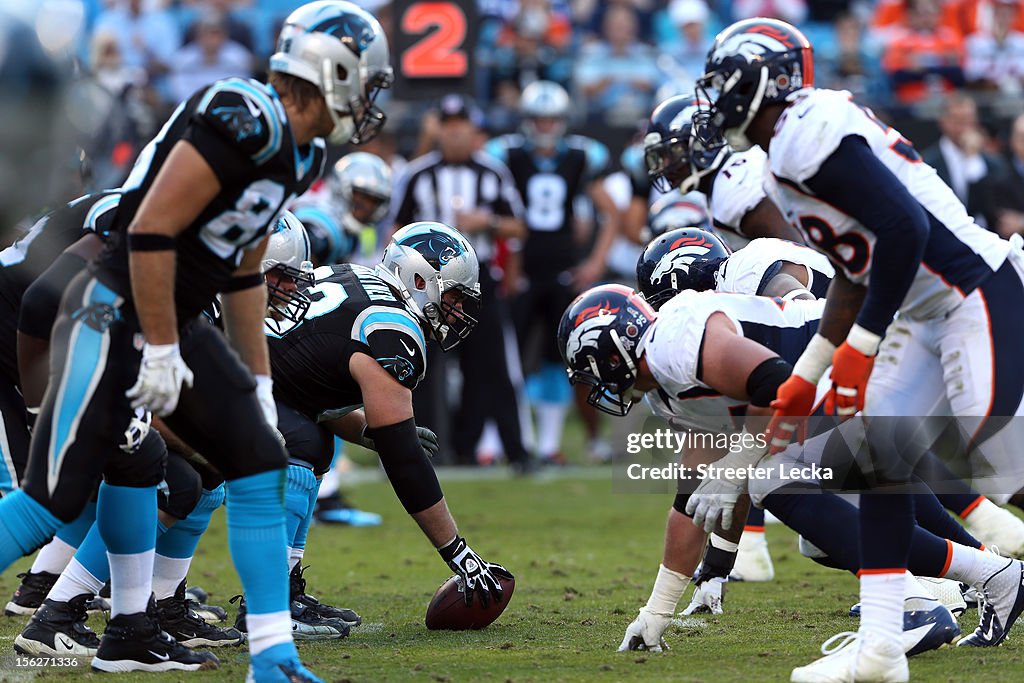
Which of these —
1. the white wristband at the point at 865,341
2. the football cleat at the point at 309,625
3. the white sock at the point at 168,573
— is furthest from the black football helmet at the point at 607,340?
the white sock at the point at 168,573

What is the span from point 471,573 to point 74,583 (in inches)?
53.0

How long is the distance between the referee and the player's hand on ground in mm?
6033

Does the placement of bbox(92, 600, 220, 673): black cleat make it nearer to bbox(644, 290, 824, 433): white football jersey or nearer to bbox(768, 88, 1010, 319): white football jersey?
→ bbox(644, 290, 824, 433): white football jersey

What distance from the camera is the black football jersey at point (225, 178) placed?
367 centimetres

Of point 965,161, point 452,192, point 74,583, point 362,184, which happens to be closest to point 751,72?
point 74,583

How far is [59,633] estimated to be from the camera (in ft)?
15.4

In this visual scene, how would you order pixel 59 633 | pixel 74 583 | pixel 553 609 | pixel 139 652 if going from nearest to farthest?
pixel 139 652
pixel 59 633
pixel 74 583
pixel 553 609

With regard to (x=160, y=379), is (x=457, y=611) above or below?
below

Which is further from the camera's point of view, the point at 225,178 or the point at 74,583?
the point at 74,583

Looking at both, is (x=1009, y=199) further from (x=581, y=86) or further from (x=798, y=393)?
(x=798, y=393)

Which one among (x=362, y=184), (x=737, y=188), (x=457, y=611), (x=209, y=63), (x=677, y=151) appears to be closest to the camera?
(x=457, y=611)

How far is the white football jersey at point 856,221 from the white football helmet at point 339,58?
1.12 metres

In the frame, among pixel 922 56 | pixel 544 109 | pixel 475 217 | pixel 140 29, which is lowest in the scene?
pixel 475 217

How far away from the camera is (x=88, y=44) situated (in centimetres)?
1228
